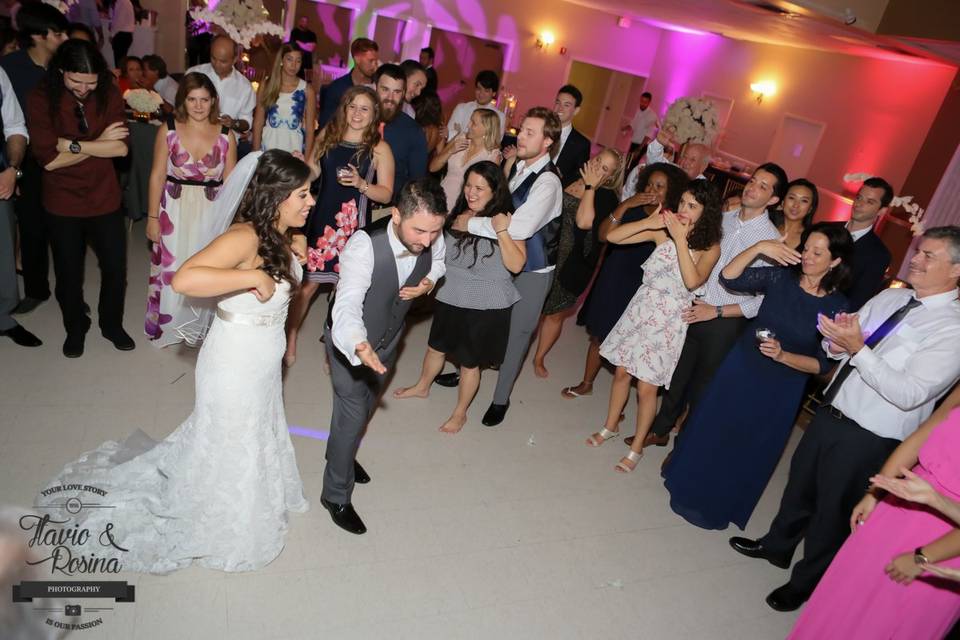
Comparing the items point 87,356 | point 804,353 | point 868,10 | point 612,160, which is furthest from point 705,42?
point 87,356

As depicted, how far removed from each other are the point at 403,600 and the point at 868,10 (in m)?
5.52

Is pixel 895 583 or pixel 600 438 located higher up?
pixel 895 583

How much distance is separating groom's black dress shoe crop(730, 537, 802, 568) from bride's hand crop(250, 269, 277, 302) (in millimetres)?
2631

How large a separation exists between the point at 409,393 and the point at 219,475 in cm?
164

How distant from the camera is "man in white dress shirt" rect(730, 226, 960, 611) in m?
→ 2.32

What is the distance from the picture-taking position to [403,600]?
2.50 metres

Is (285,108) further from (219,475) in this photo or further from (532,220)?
(219,475)

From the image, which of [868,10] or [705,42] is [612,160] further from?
[705,42]

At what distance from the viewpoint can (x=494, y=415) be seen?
3834mm

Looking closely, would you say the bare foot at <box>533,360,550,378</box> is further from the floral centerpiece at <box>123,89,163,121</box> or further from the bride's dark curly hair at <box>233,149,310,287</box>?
the floral centerpiece at <box>123,89,163,121</box>

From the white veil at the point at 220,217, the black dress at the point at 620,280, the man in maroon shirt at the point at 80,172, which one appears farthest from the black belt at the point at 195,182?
the black dress at the point at 620,280

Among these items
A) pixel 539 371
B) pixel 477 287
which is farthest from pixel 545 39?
pixel 477 287

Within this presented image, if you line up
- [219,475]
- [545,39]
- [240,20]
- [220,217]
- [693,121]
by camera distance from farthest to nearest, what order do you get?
[545,39] → [693,121] → [240,20] → [220,217] → [219,475]

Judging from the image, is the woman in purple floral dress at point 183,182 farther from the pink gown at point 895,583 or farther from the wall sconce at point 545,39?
the wall sconce at point 545,39
